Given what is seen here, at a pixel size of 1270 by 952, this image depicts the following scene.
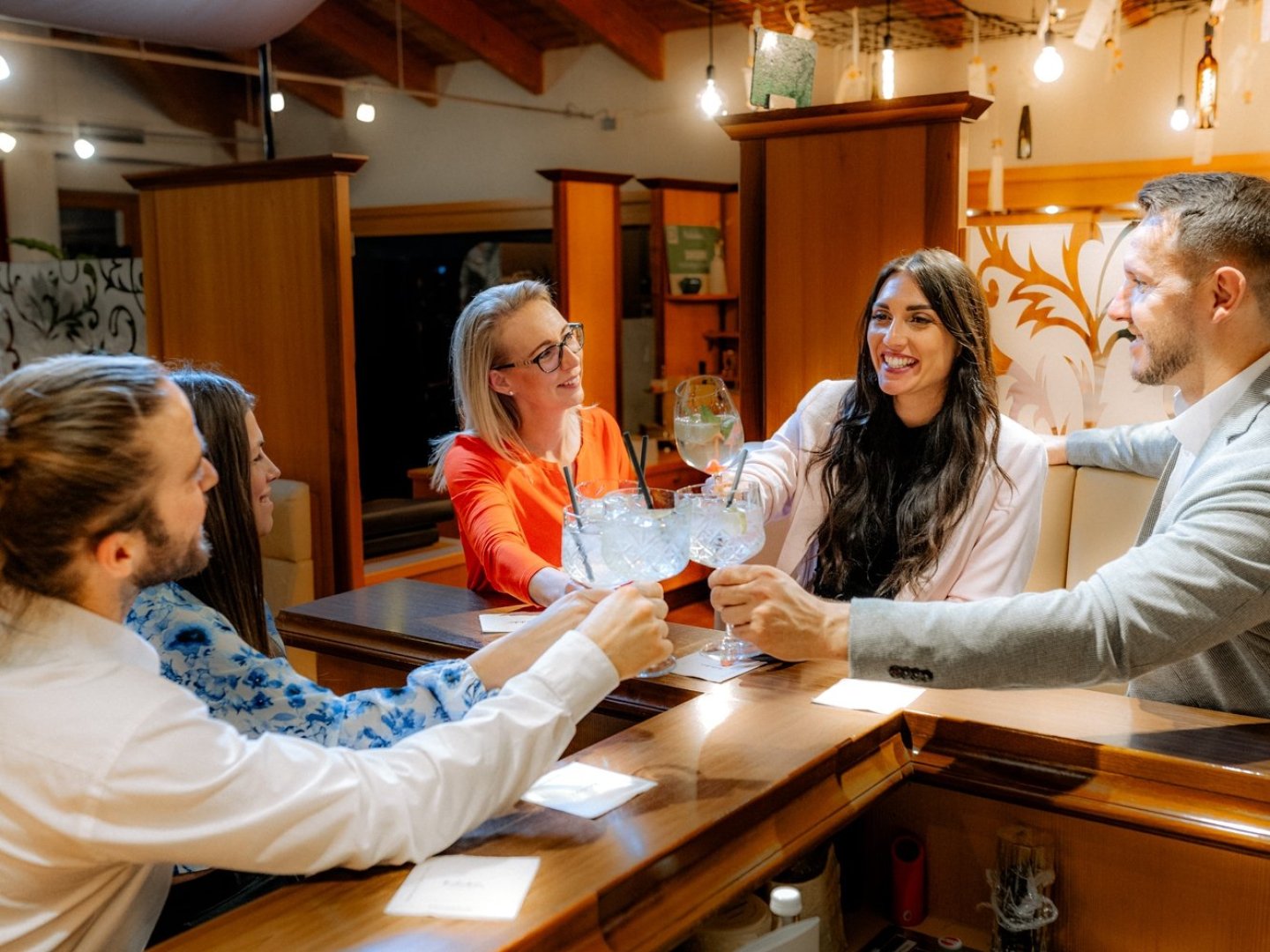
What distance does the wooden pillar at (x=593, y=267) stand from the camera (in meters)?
7.61

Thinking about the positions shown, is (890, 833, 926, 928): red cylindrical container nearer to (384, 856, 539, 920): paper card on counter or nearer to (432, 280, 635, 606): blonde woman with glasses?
(384, 856, 539, 920): paper card on counter

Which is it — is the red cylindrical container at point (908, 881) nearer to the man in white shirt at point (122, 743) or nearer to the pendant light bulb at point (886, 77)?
the man in white shirt at point (122, 743)

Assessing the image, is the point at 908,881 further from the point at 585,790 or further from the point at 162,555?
the point at 162,555

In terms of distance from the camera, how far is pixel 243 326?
5.28 m

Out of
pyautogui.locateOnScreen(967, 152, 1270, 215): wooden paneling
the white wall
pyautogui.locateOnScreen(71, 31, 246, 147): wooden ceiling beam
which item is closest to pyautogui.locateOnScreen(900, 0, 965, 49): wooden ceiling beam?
the white wall

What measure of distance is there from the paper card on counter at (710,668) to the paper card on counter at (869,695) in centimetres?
16

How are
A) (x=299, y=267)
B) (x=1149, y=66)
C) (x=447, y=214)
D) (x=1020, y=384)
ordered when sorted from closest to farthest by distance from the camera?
(x=1020, y=384)
(x=299, y=267)
(x=1149, y=66)
(x=447, y=214)

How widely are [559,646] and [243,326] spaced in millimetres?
4172

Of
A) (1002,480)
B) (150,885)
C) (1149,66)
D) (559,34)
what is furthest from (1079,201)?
(150,885)

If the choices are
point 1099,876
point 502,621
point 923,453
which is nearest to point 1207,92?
point 923,453

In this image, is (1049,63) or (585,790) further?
(1049,63)

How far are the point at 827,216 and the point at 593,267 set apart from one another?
4.15 meters

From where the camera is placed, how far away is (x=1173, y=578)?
1.58 m

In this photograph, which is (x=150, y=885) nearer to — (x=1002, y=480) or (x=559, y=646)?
(x=559, y=646)
